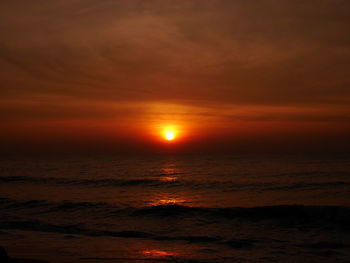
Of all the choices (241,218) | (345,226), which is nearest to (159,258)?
(241,218)

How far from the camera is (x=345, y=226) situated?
14977 millimetres

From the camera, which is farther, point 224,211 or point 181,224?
point 224,211

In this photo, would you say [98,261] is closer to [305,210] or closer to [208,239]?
[208,239]

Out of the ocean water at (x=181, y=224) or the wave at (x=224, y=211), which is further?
the wave at (x=224, y=211)

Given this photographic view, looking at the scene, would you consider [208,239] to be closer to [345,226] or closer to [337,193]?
[345,226]

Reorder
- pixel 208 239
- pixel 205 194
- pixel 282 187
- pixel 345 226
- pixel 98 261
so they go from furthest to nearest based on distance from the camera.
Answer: pixel 282 187 → pixel 205 194 → pixel 345 226 → pixel 208 239 → pixel 98 261

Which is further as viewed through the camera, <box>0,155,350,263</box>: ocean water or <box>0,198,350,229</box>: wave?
<box>0,198,350,229</box>: wave

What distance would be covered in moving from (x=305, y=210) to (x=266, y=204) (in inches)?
112

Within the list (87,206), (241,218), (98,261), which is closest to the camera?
(98,261)

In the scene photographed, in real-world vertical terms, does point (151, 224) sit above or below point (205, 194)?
below

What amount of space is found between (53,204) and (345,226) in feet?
56.3

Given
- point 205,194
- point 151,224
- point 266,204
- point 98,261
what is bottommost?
point 98,261

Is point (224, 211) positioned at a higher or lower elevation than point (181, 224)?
higher

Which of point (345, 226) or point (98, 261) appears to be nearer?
point (98, 261)
